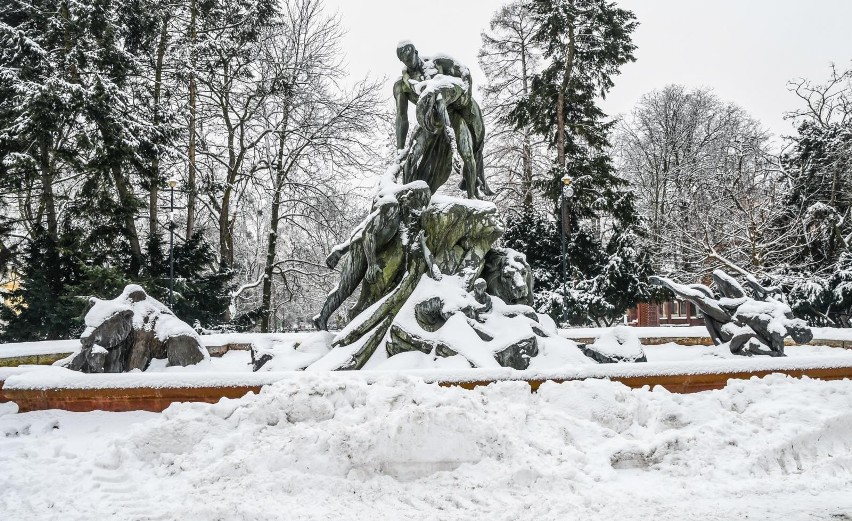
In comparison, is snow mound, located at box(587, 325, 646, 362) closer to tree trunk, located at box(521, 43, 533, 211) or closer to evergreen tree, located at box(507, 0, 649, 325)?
evergreen tree, located at box(507, 0, 649, 325)

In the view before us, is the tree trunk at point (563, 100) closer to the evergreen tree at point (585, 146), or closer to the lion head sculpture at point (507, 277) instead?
the evergreen tree at point (585, 146)

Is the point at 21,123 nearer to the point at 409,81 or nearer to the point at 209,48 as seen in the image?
the point at 209,48

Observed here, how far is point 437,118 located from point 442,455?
16.6 feet

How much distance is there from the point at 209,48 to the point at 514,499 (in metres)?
18.8

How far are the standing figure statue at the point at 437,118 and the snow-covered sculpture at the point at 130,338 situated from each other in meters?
3.75

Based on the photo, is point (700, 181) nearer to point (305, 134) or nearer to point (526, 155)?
point (526, 155)

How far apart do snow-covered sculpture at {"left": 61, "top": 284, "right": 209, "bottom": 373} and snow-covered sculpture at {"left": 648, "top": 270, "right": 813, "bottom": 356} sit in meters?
6.91

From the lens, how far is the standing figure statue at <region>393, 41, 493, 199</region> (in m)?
7.62

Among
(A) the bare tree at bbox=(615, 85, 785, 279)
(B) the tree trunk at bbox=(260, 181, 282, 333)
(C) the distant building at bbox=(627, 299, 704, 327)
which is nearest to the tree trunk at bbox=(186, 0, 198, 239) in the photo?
(B) the tree trunk at bbox=(260, 181, 282, 333)

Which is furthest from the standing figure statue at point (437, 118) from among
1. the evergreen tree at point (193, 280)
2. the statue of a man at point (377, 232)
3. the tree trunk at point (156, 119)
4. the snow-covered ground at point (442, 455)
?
the tree trunk at point (156, 119)

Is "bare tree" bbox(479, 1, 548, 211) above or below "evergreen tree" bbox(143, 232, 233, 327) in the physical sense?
above

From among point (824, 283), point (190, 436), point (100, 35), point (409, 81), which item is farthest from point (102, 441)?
point (824, 283)

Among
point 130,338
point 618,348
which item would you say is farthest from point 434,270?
point 130,338

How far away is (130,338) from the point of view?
6.78 metres
